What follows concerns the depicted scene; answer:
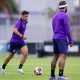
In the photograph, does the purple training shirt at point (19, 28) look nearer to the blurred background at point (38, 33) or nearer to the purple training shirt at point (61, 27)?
the purple training shirt at point (61, 27)

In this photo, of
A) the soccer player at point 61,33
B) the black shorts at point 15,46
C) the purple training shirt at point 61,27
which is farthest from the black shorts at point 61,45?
the black shorts at point 15,46

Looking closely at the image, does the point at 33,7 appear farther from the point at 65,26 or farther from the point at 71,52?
the point at 65,26

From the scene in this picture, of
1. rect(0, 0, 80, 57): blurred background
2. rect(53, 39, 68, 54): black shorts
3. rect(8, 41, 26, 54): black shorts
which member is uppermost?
rect(53, 39, 68, 54): black shorts

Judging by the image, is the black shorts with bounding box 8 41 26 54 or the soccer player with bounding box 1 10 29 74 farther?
the black shorts with bounding box 8 41 26 54

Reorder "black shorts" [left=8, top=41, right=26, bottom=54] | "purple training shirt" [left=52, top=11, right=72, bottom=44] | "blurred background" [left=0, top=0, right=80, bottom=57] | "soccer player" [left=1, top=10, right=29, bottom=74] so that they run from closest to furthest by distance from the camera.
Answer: "purple training shirt" [left=52, top=11, right=72, bottom=44] < "soccer player" [left=1, top=10, right=29, bottom=74] < "black shorts" [left=8, top=41, right=26, bottom=54] < "blurred background" [left=0, top=0, right=80, bottom=57]

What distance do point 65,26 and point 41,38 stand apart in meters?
23.7

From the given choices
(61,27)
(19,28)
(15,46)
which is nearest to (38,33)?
(15,46)

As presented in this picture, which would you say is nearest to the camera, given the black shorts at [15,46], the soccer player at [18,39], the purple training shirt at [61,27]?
the purple training shirt at [61,27]

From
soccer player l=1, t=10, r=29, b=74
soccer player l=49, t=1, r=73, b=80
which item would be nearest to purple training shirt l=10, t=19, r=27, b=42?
soccer player l=1, t=10, r=29, b=74

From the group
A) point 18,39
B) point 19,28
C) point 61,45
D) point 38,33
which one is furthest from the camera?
point 38,33

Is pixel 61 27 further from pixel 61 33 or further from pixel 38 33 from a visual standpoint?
pixel 38 33

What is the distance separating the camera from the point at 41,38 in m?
39.2

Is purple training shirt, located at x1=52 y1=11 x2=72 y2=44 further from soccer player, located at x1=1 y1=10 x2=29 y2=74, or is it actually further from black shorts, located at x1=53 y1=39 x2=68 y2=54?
soccer player, located at x1=1 y1=10 x2=29 y2=74

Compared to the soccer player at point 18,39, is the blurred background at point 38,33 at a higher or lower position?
lower
